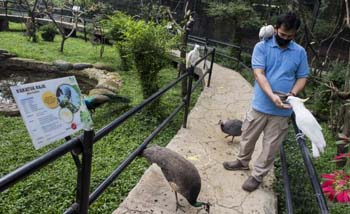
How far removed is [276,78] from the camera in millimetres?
2525

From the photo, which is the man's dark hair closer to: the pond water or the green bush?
the pond water

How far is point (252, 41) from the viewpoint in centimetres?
1210

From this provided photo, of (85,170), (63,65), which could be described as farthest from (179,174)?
(63,65)

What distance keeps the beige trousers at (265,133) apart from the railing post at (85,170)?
1.60 meters

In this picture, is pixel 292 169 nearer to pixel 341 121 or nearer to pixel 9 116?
pixel 341 121

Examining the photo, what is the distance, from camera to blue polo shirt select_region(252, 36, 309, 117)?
2.51m

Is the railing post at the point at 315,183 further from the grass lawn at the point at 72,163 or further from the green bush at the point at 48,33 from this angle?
the green bush at the point at 48,33

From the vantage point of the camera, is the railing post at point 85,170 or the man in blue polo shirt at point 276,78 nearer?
the railing post at point 85,170

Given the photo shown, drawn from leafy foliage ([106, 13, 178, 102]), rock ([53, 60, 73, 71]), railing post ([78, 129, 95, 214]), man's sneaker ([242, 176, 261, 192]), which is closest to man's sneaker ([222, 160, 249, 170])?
man's sneaker ([242, 176, 261, 192])

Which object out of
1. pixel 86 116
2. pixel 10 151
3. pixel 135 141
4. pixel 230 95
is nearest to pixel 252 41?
pixel 230 95

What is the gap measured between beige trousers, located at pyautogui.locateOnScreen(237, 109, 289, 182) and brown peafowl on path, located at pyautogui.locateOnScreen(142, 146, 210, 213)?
59 centimetres

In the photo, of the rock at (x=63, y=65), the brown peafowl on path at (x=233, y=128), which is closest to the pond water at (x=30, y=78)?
the rock at (x=63, y=65)

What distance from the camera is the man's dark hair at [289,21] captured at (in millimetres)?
2336

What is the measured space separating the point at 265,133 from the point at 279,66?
1.78 feet
